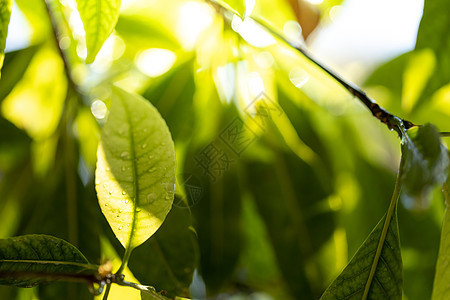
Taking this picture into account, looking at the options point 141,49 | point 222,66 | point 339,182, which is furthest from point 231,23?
point 339,182

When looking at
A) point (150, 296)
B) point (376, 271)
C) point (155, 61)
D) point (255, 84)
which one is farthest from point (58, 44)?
point (376, 271)

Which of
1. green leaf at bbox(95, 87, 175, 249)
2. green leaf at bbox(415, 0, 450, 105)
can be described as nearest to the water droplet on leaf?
green leaf at bbox(95, 87, 175, 249)

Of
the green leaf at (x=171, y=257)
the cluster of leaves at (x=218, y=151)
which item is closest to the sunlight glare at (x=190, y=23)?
the cluster of leaves at (x=218, y=151)

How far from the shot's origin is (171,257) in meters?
0.58

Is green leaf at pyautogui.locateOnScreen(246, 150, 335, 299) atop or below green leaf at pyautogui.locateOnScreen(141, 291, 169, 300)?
atop

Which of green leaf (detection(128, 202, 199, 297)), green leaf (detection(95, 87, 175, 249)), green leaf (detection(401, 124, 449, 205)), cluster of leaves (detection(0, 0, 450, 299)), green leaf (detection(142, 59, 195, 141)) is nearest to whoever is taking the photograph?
green leaf (detection(401, 124, 449, 205))

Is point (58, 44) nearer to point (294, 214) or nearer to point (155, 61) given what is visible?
point (155, 61)

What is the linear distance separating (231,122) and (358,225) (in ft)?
0.98

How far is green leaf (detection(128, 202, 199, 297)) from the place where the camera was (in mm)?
567

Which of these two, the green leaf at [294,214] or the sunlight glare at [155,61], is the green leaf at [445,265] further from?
the sunlight glare at [155,61]

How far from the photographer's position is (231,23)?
77 cm

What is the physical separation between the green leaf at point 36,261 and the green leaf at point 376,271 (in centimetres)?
25

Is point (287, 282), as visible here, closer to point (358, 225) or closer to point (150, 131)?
point (358, 225)

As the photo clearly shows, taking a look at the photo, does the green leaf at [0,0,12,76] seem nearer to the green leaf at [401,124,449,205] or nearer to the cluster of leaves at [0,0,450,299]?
the cluster of leaves at [0,0,450,299]
